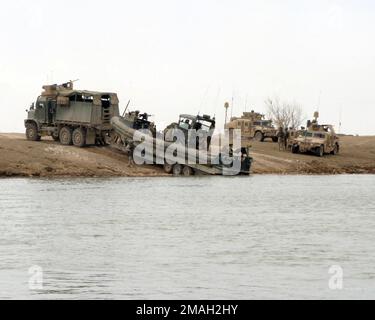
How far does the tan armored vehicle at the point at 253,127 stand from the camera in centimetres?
6241

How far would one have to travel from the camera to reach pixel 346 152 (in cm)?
6175

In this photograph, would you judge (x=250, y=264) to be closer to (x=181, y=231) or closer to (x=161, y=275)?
(x=161, y=275)

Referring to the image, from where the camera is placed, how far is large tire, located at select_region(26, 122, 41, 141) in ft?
154

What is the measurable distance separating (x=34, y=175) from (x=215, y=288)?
79.0ft

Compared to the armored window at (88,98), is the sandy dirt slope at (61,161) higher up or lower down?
lower down

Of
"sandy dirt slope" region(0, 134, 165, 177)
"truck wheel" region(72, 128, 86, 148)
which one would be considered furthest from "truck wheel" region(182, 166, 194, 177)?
"truck wheel" region(72, 128, 86, 148)

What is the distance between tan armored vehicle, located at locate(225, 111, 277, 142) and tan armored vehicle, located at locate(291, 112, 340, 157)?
5828 millimetres

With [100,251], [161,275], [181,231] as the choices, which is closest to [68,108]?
[181,231]

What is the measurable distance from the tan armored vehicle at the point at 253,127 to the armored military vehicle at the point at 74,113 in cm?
1756

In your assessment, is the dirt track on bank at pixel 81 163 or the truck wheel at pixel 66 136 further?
the truck wheel at pixel 66 136

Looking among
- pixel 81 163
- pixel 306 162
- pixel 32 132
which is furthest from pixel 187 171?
pixel 306 162

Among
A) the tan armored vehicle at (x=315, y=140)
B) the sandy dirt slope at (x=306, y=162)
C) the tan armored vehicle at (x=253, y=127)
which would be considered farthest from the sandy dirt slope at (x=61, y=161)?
the tan armored vehicle at (x=253, y=127)

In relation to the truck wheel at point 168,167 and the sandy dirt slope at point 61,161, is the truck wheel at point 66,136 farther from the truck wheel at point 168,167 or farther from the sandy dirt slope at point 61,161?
the truck wheel at point 168,167

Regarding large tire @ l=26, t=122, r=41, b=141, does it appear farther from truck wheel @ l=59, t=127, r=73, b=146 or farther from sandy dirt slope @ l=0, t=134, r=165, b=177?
truck wheel @ l=59, t=127, r=73, b=146
